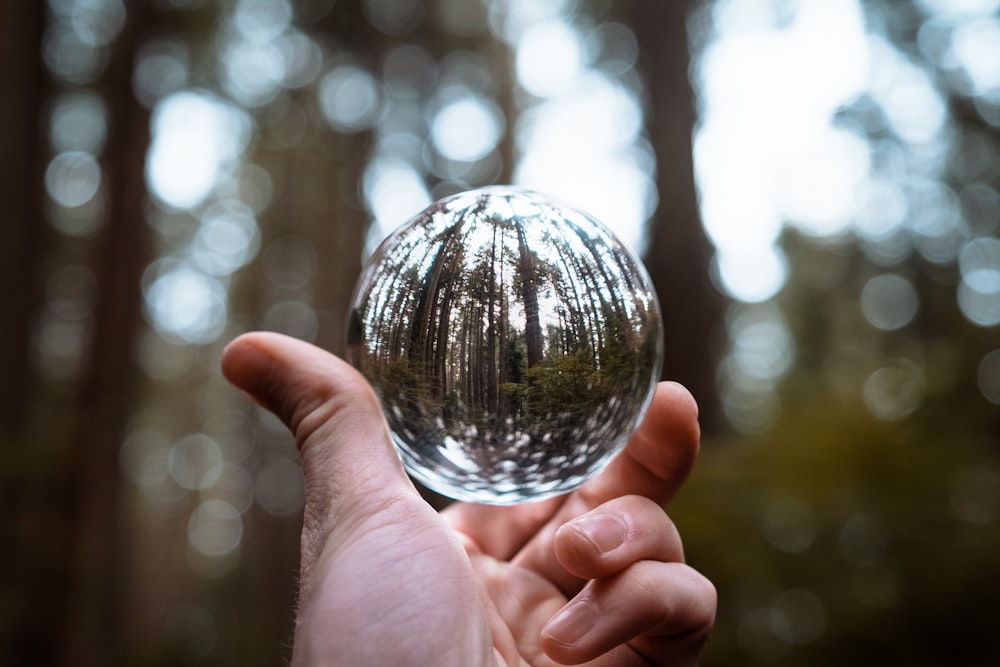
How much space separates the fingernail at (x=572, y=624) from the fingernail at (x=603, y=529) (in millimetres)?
151

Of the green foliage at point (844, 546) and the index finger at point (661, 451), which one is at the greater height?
the index finger at point (661, 451)

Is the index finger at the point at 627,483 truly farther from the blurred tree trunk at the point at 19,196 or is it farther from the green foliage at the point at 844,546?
the blurred tree trunk at the point at 19,196

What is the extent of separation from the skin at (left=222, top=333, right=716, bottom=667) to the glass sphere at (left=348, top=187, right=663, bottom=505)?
199mm

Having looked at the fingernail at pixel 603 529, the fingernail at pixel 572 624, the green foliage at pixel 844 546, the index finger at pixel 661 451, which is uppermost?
the index finger at pixel 661 451

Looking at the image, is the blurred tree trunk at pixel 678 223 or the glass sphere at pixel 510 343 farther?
the blurred tree trunk at pixel 678 223

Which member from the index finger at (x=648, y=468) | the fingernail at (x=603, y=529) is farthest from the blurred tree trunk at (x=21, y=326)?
the fingernail at (x=603, y=529)

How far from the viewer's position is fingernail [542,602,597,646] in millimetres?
1704

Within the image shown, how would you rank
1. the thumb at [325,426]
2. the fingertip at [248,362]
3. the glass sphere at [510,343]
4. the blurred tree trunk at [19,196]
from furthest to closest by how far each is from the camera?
the blurred tree trunk at [19,196] < the fingertip at [248,362] < the thumb at [325,426] < the glass sphere at [510,343]

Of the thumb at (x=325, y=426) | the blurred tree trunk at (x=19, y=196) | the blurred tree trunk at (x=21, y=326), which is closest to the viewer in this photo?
the thumb at (x=325, y=426)

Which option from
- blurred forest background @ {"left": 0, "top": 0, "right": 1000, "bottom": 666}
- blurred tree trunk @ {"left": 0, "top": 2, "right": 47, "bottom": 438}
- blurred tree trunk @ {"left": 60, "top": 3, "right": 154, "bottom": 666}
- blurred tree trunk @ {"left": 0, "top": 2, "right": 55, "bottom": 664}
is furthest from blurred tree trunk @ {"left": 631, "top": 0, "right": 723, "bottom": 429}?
blurred tree trunk @ {"left": 0, "top": 2, "right": 47, "bottom": 438}

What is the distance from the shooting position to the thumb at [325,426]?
1875 millimetres

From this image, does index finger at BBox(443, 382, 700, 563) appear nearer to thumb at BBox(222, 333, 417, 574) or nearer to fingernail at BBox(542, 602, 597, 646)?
fingernail at BBox(542, 602, 597, 646)

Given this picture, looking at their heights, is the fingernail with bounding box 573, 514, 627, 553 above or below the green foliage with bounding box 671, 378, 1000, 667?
above

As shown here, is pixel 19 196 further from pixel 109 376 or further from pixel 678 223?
pixel 678 223
